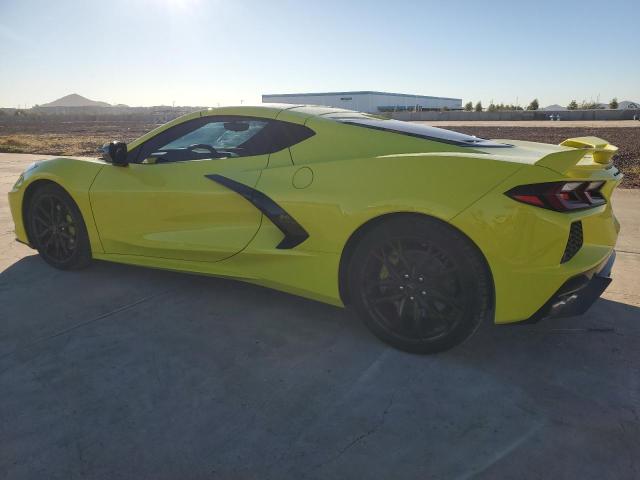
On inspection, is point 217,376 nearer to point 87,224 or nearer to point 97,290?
point 97,290

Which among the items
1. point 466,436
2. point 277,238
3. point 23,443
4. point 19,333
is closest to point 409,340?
point 466,436

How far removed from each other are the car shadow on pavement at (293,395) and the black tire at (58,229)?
0.59 meters

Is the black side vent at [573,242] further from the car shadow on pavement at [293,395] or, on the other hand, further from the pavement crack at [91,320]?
the pavement crack at [91,320]

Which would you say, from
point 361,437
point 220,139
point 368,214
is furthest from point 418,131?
point 361,437

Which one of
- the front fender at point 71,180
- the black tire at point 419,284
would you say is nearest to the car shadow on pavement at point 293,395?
the black tire at point 419,284

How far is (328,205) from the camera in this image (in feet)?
9.21

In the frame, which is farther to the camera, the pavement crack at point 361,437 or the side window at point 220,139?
the side window at point 220,139

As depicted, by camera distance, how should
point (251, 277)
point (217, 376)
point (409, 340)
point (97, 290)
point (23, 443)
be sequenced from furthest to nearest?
point (97, 290) < point (251, 277) < point (409, 340) < point (217, 376) < point (23, 443)

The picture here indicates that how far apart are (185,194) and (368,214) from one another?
1.36 m

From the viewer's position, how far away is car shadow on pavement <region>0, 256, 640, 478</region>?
1.94 m

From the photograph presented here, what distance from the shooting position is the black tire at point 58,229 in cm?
394

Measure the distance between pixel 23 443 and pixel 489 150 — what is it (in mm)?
2650

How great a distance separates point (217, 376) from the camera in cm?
254

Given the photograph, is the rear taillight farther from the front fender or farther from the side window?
the front fender
